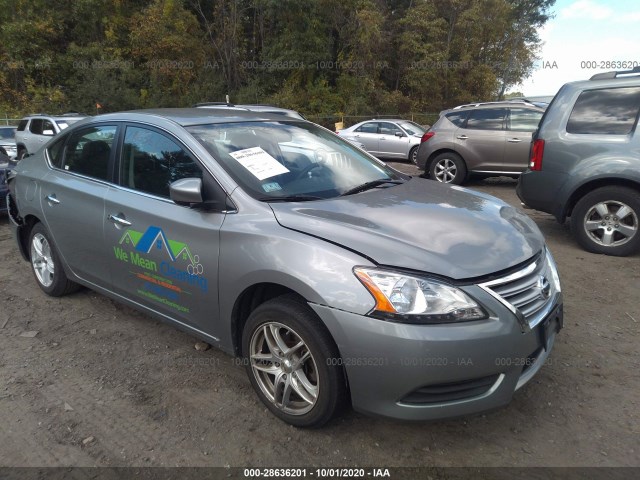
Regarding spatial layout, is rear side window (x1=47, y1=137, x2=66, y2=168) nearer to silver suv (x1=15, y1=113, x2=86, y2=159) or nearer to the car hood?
the car hood

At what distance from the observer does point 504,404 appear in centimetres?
234

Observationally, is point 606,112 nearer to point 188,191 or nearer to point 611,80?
point 611,80

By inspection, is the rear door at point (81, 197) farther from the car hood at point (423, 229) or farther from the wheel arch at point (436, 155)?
the wheel arch at point (436, 155)

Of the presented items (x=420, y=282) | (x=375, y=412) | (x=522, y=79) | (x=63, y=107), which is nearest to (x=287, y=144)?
(x=420, y=282)

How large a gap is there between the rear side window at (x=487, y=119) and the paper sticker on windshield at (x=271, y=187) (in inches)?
303

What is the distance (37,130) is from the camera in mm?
14180

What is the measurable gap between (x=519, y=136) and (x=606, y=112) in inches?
159

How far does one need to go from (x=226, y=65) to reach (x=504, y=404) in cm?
3284

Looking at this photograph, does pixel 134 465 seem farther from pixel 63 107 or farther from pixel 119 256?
pixel 63 107

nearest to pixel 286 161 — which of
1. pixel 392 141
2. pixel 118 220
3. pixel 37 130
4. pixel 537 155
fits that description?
pixel 118 220

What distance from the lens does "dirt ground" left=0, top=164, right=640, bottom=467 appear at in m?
2.45

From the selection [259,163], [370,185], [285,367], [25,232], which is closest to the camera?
[285,367]

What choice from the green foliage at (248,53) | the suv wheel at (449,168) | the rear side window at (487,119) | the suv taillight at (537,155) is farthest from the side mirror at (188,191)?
the green foliage at (248,53)

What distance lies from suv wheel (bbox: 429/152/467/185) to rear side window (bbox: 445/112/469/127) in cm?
62
